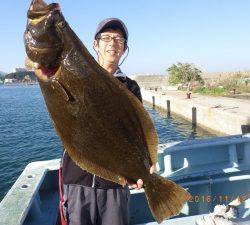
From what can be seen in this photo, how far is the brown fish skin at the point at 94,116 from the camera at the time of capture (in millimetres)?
2240

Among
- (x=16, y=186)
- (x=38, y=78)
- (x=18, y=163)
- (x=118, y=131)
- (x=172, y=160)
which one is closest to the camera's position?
(x=38, y=78)

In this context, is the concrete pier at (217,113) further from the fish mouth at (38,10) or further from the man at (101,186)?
the fish mouth at (38,10)

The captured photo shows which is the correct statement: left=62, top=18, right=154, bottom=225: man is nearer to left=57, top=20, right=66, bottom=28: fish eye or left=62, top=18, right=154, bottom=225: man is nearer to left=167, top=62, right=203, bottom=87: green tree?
left=57, top=20, right=66, bottom=28: fish eye

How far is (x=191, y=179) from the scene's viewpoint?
663 centimetres

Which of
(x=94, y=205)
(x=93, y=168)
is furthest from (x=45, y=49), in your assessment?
(x=94, y=205)

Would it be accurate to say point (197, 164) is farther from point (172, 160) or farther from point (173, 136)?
point (173, 136)

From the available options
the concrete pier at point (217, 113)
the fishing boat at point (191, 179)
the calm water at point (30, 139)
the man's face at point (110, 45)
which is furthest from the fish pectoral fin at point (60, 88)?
the concrete pier at point (217, 113)

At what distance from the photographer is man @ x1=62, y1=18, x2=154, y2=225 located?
10.5 feet

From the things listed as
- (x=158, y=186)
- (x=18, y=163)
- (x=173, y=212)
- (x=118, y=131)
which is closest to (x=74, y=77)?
(x=118, y=131)

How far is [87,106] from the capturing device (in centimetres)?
242

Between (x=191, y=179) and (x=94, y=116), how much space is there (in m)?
4.56

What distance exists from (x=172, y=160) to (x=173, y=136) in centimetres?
2013

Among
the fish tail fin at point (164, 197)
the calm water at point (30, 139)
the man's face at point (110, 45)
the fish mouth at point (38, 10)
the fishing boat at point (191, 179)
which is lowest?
the calm water at point (30, 139)

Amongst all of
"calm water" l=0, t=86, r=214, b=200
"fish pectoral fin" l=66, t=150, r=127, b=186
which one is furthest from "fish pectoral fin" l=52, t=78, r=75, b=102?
"calm water" l=0, t=86, r=214, b=200
